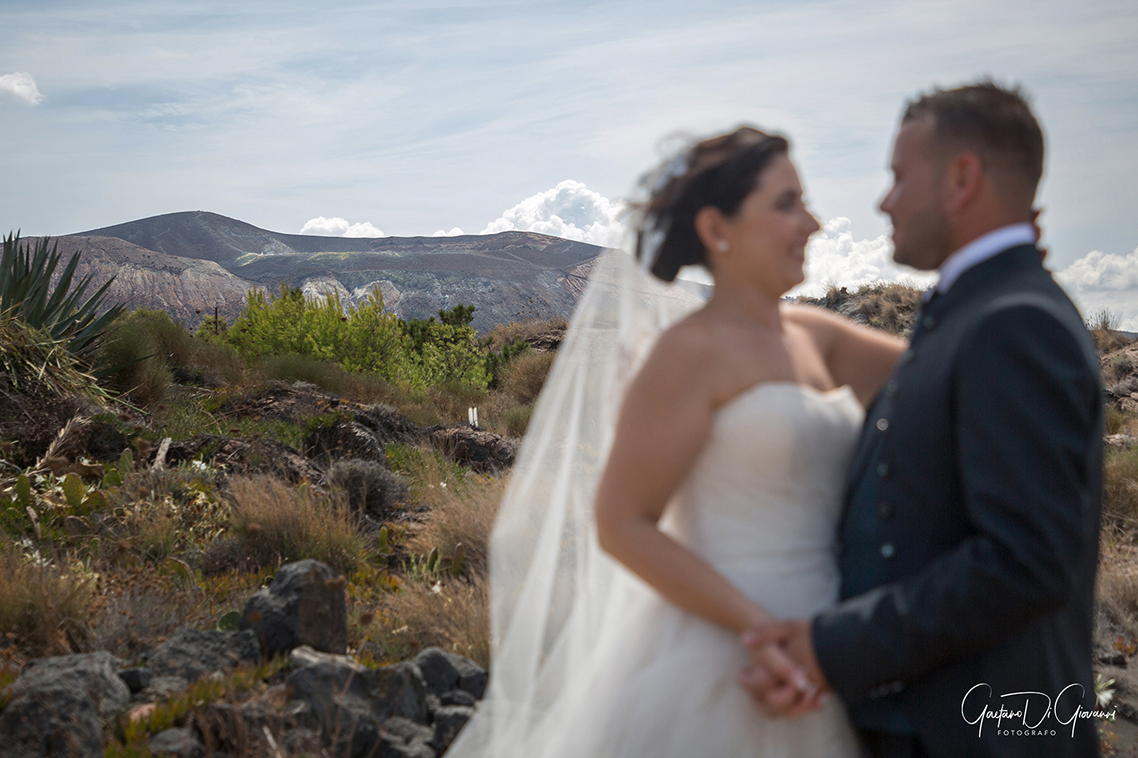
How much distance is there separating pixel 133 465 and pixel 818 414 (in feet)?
21.7

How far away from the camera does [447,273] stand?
357 feet

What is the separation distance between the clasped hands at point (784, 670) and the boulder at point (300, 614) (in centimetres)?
247

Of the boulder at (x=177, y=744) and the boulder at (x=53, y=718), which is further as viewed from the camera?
the boulder at (x=177, y=744)

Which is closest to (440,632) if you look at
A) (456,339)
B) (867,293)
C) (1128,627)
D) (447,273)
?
(1128,627)

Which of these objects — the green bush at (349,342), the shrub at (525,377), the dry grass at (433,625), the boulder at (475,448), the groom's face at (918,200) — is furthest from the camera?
the shrub at (525,377)

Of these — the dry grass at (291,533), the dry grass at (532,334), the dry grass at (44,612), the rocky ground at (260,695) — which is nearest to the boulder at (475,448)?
the dry grass at (291,533)

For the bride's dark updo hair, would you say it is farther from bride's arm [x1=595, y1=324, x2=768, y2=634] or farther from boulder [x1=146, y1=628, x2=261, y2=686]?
boulder [x1=146, y1=628, x2=261, y2=686]

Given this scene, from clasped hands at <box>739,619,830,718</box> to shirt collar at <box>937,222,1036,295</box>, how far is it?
2.53 feet

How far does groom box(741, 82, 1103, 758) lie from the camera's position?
4.30ft

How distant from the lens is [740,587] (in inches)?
68.3

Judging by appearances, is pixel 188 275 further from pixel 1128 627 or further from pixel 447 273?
pixel 1128 627

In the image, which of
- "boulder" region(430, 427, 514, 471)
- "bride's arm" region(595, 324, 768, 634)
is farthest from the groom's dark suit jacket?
"boulder" region(430, 427, 514, 471)

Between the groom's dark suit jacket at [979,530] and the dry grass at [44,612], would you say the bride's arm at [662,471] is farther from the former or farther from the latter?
the dry grass at [44,612]

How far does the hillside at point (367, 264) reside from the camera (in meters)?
89.2
